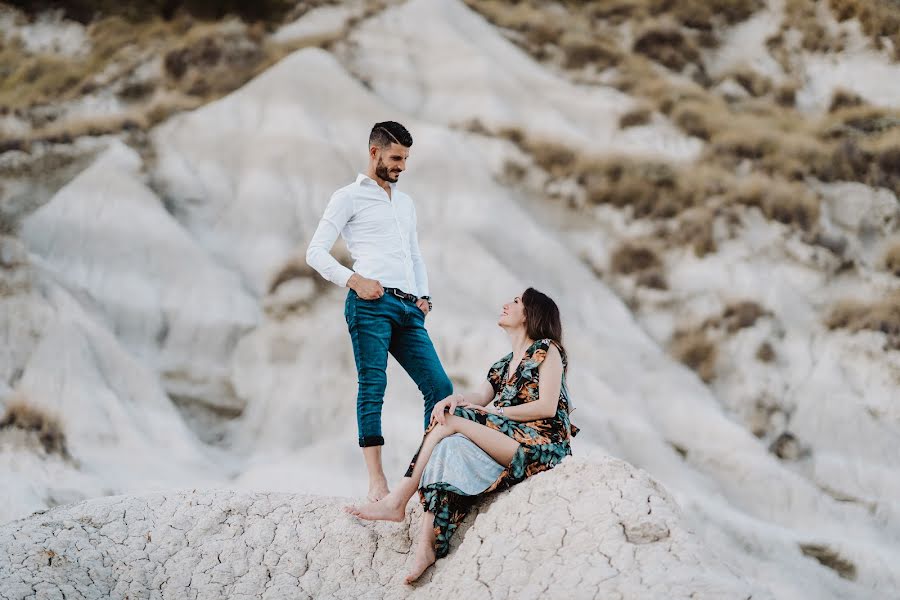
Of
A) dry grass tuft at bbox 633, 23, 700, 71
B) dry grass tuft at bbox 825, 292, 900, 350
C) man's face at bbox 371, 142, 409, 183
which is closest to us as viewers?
man's face at bbox 371, 142, 409, 183

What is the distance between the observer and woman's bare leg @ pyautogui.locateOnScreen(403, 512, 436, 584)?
12.9 feet


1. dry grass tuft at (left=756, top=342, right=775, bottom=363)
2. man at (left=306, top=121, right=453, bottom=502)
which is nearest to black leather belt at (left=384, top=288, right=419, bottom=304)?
man at (left=306, top=121, right=453, bottom=502)

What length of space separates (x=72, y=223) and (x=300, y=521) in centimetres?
856

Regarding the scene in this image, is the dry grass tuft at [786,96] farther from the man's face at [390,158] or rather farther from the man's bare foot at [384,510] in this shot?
the man's bare foot at [384,510]

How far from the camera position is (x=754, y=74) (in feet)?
51.7

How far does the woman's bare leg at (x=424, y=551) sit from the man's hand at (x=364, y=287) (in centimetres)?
88

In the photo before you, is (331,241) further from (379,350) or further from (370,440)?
(370,440)

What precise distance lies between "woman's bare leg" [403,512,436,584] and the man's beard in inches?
54.6

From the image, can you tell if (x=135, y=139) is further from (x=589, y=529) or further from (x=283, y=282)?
(x=589, y=529)

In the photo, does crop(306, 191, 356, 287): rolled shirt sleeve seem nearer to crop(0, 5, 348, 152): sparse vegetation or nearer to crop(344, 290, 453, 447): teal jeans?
crop(344, 290, 453, 447): teal jeans

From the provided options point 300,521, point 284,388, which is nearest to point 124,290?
point 284,388

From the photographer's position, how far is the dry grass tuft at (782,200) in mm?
13078

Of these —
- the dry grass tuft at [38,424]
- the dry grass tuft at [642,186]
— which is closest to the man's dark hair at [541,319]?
the dry grass tuft at [38,424]

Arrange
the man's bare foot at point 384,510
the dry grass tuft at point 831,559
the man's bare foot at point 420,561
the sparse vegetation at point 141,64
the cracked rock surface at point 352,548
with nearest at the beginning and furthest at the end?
the cracked rock surface at point 352,548, the man's bare foot at point 420,561, the man's bare foot at point 384,510, the dry grass tuft at point 831,559, the sparse vegetation at point 141,64
